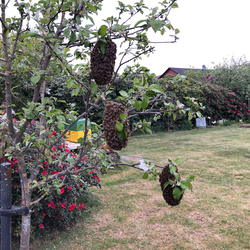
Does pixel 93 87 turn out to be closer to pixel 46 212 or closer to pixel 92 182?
pixel 46 212

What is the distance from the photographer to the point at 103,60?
3.96ft

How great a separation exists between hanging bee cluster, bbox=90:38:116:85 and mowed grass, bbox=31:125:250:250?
245 centimetres

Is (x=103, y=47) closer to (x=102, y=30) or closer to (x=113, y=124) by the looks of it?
(x=102, y=30)

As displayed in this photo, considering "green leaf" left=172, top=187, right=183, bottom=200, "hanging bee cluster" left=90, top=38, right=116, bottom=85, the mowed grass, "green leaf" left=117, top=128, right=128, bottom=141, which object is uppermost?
"hanging bee cluster" left=90, top=38, right=116, bottom=85

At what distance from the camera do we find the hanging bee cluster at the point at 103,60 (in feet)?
3.97

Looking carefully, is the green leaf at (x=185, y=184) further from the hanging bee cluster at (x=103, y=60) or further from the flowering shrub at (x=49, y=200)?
the flowering shrub at (x=49, y=200)

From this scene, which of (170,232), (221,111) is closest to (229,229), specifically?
Answer: (170,232)

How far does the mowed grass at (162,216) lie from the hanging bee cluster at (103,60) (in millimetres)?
2453

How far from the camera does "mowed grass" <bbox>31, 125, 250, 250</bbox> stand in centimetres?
300

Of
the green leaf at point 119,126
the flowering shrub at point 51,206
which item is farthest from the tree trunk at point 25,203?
the green leaf at point 119,126

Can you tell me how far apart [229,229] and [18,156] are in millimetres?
2945

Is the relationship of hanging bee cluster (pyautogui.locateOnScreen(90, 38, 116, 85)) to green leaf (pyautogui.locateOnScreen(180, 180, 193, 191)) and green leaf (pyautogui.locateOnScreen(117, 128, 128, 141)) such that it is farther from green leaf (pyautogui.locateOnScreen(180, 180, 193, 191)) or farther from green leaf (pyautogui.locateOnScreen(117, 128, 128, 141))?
green leaf (pyautogui.locateOnScreen(180, 180, 193, 191))

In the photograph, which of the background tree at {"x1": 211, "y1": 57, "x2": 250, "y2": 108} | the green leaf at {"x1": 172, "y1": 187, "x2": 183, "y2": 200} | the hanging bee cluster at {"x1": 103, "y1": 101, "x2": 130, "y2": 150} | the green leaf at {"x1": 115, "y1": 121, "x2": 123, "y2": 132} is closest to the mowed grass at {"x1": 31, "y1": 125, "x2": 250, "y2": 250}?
the green leaf at {"x1": 172, "y1": 187, "x2": 183, "y2": 200}

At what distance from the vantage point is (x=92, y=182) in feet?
12.7
